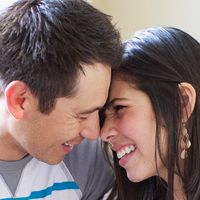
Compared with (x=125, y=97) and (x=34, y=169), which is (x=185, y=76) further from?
(x=34, y=169)

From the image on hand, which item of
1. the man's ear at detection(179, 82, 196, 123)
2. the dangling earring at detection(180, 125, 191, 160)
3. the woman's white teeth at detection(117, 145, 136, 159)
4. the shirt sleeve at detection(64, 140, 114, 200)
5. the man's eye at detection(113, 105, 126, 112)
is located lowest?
the shirt sleeve at detection(64, 140, 114, 200)

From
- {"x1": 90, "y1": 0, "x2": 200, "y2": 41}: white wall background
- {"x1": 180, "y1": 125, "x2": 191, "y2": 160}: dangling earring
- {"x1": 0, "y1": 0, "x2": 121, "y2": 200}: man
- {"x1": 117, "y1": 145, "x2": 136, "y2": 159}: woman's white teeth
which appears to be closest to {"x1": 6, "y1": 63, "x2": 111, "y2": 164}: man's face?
{"x1": 0, "y1": 0, "x2": 121, "y2": 200}: man

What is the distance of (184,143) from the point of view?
109 centimetres

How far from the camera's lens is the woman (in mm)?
1048

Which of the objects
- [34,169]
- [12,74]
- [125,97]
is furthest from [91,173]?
[12,74]

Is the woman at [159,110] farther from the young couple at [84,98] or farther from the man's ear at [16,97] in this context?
the man's ear at [16,97]

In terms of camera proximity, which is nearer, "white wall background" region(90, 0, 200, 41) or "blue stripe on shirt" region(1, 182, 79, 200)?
"blue stripe on shirt" region(1, 182, 79, 200)

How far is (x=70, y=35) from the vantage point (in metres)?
0.96

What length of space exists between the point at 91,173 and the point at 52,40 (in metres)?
0.46

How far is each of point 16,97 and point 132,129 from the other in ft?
1.05

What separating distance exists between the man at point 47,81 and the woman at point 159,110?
0.07m

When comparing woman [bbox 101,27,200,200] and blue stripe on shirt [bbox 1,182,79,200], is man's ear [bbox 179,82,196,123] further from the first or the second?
blue stripe on shirt [bbox 1,182,79,200]

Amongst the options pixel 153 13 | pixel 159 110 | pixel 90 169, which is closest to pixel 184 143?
pixel 159 110

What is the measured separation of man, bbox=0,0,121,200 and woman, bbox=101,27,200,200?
0.21 ft
